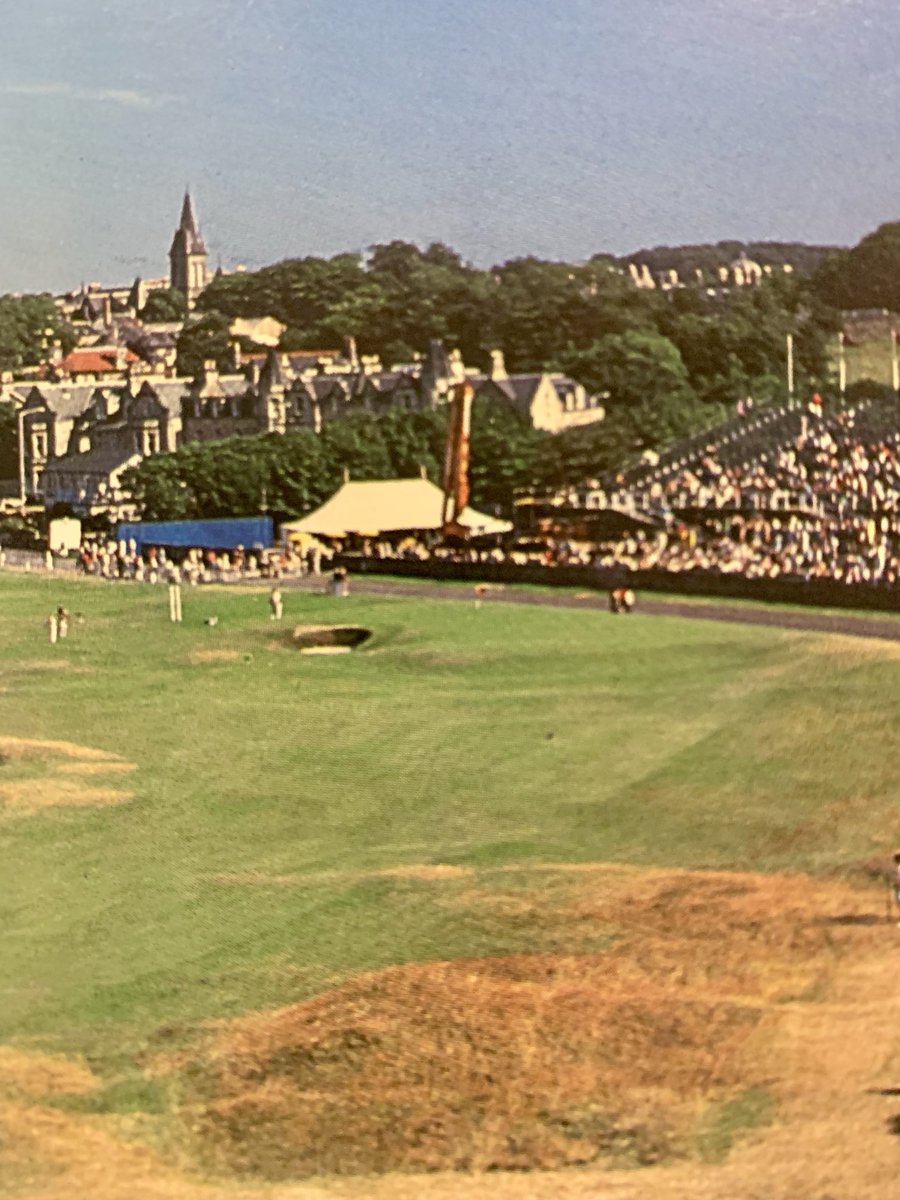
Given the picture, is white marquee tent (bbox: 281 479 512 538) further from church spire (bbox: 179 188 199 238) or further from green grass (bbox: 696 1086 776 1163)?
green grass (bbox: 696 1086 776 1163)

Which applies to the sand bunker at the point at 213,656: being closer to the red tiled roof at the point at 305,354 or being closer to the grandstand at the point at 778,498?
the red tiled roof at the point at 305,354

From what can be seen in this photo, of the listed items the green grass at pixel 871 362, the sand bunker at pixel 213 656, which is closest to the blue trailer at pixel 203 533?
the sand bunker at pixel 213 656

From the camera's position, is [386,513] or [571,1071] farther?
[386,513]

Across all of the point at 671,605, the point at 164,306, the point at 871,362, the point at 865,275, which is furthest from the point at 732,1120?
the point at 164,306

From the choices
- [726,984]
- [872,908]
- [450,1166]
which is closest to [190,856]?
[450,1166]

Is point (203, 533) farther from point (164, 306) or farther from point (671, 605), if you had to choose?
point (671, 605)
